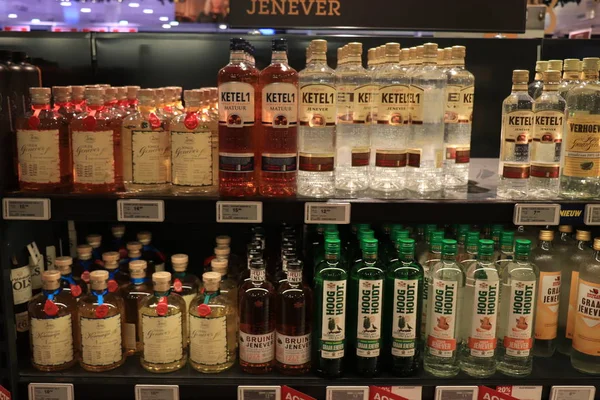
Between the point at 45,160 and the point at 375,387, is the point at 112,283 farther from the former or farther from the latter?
the point at 375,387

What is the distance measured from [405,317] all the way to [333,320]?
0.72 feet

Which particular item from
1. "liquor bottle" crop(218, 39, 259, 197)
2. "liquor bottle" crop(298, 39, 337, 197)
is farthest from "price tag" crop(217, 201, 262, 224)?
"liquor bottle" crop(298, 39, 337, 197)

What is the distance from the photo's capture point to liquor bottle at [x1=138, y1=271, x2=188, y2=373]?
1.73 m

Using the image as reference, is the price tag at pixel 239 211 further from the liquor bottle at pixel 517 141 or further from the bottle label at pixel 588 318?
the bottle label at pixel 588 318

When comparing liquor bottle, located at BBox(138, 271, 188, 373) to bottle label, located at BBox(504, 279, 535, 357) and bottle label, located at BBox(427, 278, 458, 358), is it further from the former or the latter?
bottle label, located at BBox(504, 279, 535, 357)

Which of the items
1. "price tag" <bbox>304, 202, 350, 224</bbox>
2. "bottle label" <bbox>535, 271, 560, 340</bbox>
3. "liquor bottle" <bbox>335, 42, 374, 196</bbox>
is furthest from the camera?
"bottle label" <bbox>535, 271, 560, 340</bbox>

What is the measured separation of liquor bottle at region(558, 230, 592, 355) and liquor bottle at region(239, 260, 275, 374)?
1.00 meters

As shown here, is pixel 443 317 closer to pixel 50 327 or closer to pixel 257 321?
pixel 257 321

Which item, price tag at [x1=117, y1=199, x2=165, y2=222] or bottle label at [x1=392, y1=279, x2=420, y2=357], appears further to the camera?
bottle label at [x1=392, y1=279, x2=420, y2=357]

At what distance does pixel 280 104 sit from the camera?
5.24 ft

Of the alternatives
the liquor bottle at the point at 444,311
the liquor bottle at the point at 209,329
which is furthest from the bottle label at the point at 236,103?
the liquor bottle at the point at 444,311

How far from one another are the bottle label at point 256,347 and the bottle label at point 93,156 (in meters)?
0.64

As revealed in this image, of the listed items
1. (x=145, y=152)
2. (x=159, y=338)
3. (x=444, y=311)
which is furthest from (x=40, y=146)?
(x=444, y=311)

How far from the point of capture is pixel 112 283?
70.1 inches
